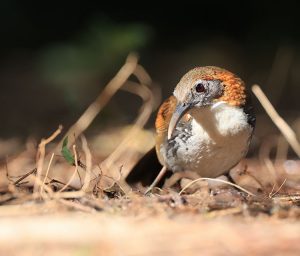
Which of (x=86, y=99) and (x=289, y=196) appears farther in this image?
(x=86, y=99)

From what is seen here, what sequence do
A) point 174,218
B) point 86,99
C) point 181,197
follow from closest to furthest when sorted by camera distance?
point 174,218 → point 181,197 → point 86,99

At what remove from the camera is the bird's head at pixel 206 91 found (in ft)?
15.2

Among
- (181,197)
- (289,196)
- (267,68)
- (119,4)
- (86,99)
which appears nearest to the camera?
(181,197)

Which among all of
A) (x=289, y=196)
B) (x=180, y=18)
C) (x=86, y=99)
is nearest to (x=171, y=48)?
(x=180, y=18)

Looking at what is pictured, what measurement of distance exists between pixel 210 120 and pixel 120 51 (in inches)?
144

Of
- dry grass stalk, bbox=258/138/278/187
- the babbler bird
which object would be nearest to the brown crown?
the babbler bird

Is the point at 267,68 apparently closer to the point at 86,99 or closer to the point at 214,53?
the point at 214,53

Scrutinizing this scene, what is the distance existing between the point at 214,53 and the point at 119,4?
1.72m

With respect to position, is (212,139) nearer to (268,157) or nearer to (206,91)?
(206,91)

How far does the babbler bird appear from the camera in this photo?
4609 mm

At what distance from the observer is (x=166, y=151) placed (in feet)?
16.1

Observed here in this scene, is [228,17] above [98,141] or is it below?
above

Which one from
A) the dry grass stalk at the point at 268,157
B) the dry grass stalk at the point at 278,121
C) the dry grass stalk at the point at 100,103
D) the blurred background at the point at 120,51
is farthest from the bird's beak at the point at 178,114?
the blurred background at the point at 120,51

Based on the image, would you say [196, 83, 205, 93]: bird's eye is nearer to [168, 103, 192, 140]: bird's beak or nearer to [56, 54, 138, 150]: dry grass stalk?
[168, 103, 192, 140]: bird's beak
